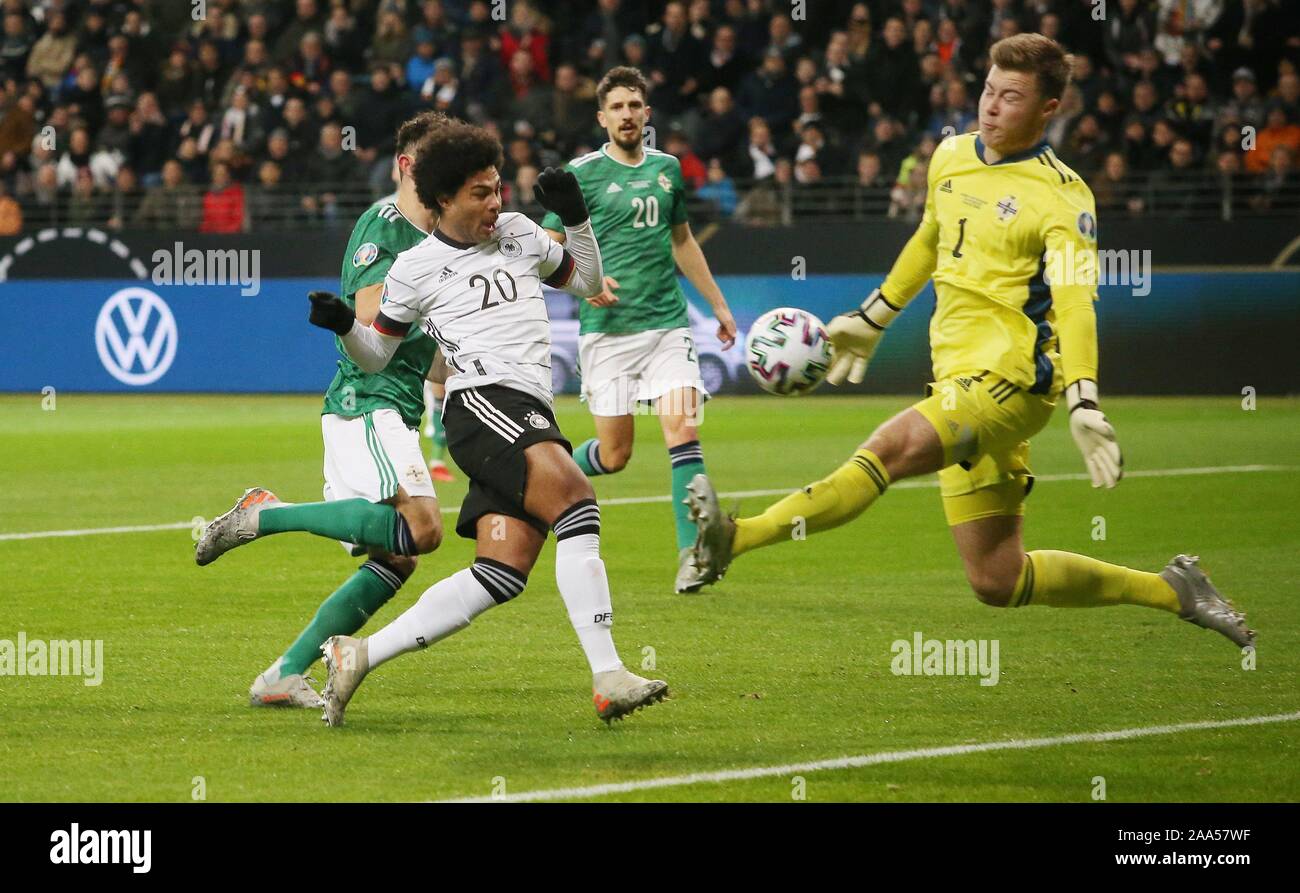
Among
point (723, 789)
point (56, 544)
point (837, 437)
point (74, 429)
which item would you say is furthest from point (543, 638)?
point (74, 429)

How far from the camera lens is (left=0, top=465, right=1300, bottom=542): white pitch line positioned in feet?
37.4

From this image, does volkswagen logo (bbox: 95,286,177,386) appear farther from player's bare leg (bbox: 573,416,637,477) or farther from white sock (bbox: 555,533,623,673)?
white sock (bbox: 555,533,623,673)

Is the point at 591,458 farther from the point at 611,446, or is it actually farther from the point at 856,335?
the point at 856,335

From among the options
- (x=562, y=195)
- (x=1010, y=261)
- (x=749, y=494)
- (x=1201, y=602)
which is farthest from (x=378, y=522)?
(x=749, y=494)

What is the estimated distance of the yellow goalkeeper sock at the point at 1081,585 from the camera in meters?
6.66

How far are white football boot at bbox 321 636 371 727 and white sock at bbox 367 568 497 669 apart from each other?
0.10 m

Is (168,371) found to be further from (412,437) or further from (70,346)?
(412,437)

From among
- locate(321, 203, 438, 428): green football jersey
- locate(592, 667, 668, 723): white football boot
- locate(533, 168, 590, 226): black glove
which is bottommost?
locate(592, 667, 668, 723): white football boot

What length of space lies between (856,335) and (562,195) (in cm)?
126

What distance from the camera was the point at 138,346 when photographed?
898 inches

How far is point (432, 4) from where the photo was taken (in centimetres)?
2469


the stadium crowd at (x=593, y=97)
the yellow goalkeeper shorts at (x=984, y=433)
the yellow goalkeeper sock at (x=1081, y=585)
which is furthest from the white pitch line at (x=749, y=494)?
the stadium crowd at (x=593, y=97)

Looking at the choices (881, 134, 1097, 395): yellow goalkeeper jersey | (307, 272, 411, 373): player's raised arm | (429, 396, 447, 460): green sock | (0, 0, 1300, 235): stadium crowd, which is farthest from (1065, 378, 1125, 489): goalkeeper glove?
(0, 0, 1300, 235): stadium crowd

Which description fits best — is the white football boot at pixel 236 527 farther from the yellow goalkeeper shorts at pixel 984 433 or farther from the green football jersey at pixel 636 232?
the green football jersey at pixel 636 232
